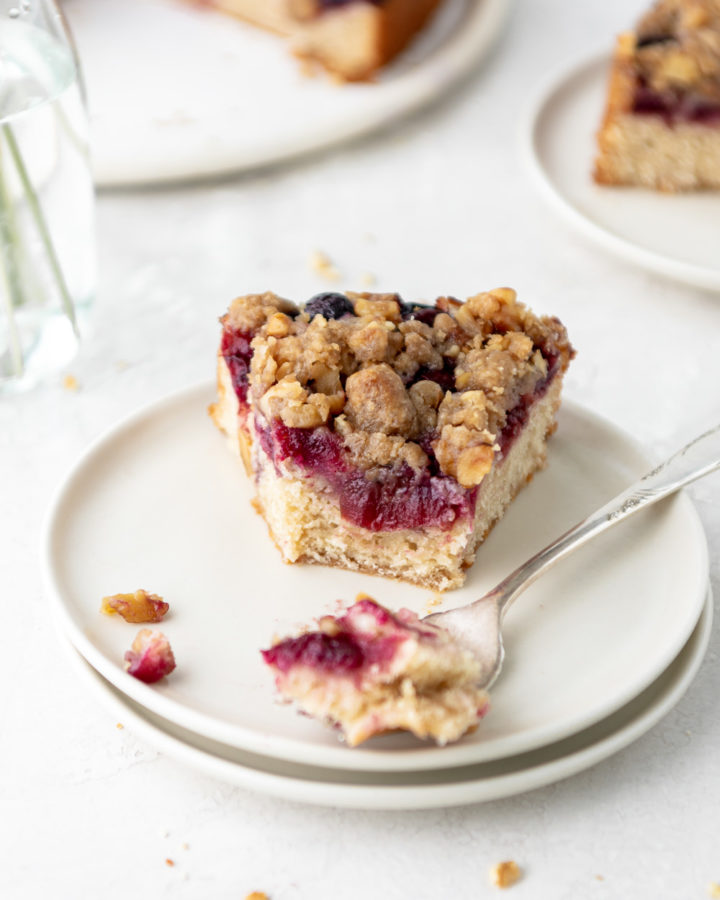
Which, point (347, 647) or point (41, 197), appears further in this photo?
point (41, 197)

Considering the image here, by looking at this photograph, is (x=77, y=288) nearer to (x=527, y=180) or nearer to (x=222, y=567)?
(x=222, y=567)

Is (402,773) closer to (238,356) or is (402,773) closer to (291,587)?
(291,587)

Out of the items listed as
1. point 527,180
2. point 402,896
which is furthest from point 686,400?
point 402,896

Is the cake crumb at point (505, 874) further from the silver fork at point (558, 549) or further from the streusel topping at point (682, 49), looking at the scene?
A: the streusel topping at point (682, 49)

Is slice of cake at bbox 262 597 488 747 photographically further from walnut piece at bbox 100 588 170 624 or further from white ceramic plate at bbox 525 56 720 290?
white ceramic plate at bbox 525 56 720 290

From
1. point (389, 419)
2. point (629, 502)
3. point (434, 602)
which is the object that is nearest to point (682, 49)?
point (629, 502)
